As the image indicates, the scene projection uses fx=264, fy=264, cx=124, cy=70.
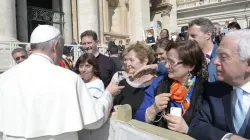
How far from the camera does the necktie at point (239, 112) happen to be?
1718mm

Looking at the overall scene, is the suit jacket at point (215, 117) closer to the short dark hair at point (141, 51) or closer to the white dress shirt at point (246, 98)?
the white dress shirt at point (246, 98)

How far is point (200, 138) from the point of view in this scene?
183 centimetres

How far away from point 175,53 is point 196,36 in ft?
3.75

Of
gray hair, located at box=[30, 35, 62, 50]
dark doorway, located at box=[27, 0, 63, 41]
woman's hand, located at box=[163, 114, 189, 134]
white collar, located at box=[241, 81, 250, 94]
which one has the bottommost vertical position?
woman's hand, located at box=[163, 114, 189, 134]

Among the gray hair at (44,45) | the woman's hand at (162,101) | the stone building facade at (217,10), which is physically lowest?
the woman's hand at (162,101)

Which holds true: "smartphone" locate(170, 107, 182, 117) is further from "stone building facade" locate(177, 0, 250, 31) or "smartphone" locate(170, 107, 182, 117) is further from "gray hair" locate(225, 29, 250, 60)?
"stone building facade" locate(177, 0, 250, 31)

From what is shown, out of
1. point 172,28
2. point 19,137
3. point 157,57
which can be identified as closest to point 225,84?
point 19,137

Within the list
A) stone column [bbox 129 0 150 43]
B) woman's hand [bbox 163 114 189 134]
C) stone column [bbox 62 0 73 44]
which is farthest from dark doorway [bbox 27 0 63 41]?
woman's hand [bbox 163 114 189 134]

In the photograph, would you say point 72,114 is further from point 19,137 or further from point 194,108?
point 194,108

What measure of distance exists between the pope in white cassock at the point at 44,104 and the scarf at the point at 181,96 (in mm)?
610

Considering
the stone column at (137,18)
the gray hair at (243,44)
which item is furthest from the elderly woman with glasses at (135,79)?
the stone column at (137,18)

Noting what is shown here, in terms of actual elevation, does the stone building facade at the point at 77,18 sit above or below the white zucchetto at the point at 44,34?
above

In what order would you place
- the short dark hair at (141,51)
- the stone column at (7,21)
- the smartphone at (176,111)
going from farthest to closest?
1. the stone column at (7,21)
2. the short dark hair at (141,51)
3. the smartphone at (176,111)

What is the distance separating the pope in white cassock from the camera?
204cm
